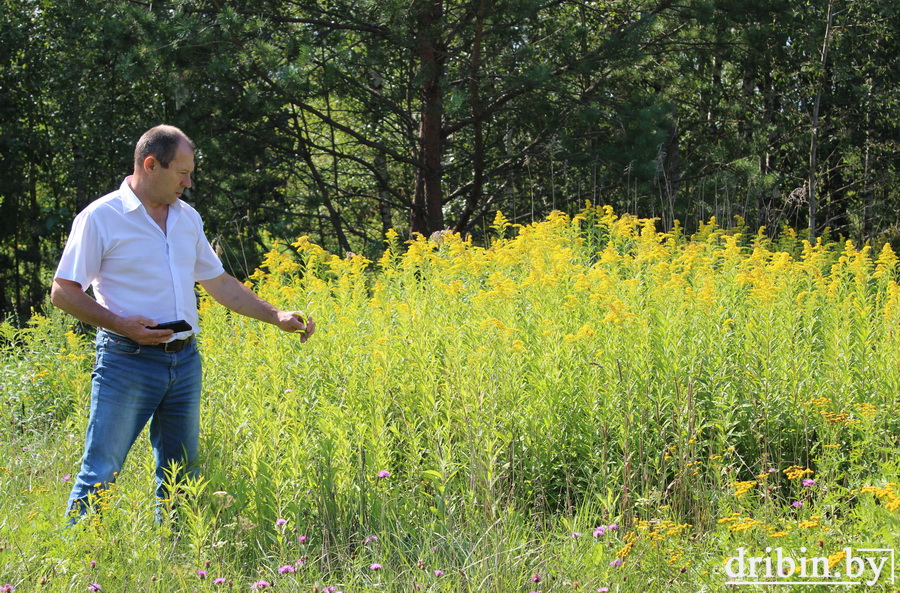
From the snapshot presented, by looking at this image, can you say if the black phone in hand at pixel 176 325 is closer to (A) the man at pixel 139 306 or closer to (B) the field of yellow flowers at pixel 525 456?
(A) the man at pixel 139 306

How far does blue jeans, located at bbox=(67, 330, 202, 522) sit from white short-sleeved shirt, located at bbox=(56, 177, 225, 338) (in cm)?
14

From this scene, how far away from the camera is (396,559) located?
3.25 m

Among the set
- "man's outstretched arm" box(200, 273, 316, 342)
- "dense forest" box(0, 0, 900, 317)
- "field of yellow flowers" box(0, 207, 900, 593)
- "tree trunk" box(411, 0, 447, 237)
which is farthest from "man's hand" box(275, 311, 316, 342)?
"tree trunk" box(411, 0, 447, 237)

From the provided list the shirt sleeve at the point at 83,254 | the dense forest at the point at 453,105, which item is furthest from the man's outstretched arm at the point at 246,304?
the dense forest at the point at 453,105

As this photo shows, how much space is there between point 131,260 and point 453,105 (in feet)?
16.1

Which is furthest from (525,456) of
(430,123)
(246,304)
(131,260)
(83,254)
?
(430,123)

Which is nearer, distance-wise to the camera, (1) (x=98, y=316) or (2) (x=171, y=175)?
(1) (x=98, y=316)

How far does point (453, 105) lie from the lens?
778cm

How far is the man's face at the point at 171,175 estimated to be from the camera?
3.40m

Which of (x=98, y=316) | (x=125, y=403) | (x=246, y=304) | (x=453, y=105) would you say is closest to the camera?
(x=98, y=316)

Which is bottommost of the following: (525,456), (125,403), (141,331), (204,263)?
(525,456)

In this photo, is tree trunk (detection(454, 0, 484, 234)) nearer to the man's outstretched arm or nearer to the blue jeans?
the man's outstretched arm

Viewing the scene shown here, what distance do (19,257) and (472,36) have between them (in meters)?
7.55

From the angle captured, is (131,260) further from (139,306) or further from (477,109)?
(477,109)
